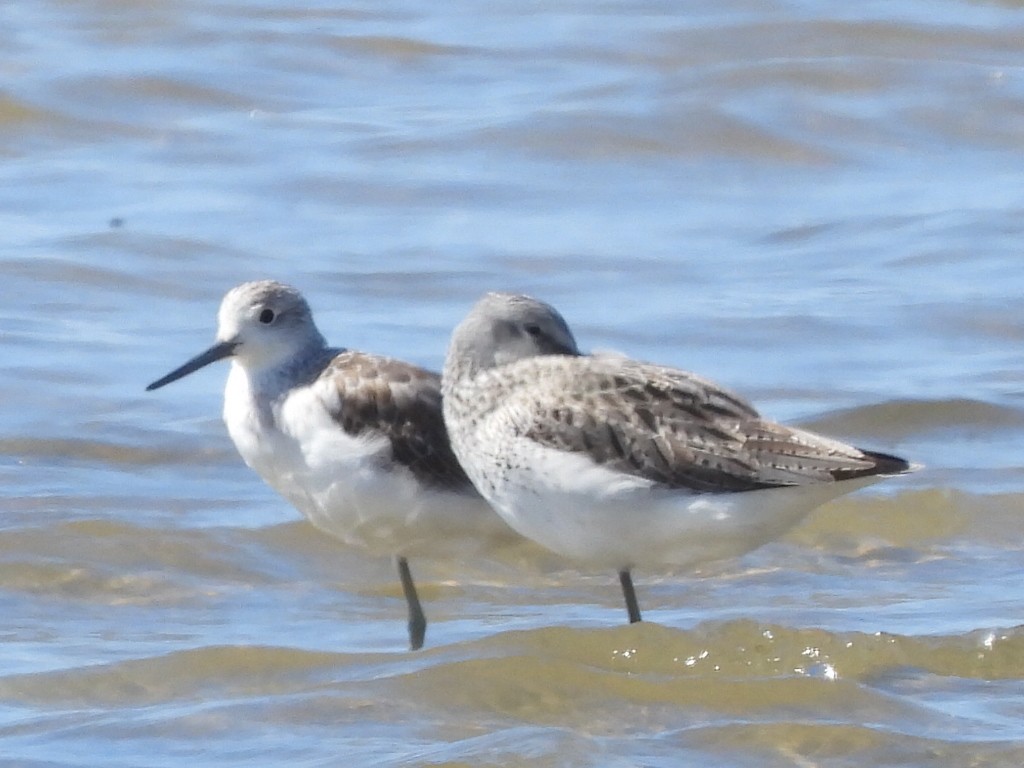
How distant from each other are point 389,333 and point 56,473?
253cm

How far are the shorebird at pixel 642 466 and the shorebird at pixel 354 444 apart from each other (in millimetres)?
428

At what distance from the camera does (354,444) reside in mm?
8531

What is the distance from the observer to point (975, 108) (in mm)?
16391

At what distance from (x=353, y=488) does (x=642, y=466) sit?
125cm

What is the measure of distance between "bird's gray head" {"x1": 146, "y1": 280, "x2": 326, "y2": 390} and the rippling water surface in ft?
3.17

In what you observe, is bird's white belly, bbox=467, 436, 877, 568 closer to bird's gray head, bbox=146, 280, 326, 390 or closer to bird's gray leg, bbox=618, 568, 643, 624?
bird's gray leg, bbox=618, 568, 643, 624

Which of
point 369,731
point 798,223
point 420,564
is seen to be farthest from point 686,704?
point 798,223

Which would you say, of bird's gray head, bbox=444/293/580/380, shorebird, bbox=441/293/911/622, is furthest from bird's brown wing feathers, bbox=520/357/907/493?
bird's gray head, bbox=444/293/580/380

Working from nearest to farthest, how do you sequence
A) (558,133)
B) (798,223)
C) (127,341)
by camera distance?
1. (127,341)
2. (798,223)
3. (558,133)

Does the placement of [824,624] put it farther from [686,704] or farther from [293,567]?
[293,567]

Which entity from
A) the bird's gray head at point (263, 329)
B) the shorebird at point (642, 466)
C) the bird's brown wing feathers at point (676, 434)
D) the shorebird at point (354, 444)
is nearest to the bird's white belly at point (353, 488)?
the shorebird at point (354, 444)

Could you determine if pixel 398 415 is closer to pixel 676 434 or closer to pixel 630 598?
pixel 630 598

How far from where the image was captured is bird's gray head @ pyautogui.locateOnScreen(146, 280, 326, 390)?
353 inches

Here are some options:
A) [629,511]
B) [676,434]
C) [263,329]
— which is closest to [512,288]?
[263,329]
